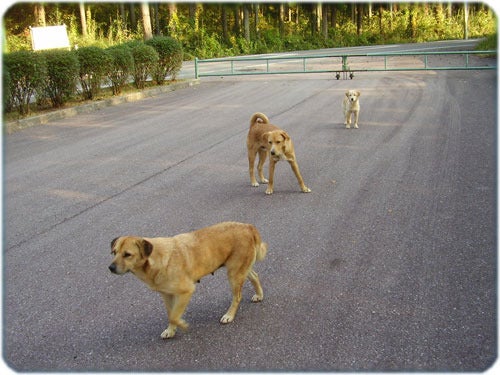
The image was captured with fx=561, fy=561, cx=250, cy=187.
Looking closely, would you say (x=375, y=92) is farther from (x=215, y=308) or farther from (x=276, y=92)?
(x=215, y=308)

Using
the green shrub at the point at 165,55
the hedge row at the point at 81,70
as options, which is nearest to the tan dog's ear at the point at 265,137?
the hedge row at the point at 81,70

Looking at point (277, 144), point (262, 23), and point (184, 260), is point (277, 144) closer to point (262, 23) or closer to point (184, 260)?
point (184, 260)

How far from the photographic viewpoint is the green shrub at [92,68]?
57.5ft

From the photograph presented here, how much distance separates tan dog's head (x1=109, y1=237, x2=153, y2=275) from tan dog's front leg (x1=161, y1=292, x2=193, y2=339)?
44 centimetres

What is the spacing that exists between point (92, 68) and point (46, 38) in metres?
5.40

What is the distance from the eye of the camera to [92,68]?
17.7m

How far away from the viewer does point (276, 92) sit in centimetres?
2031

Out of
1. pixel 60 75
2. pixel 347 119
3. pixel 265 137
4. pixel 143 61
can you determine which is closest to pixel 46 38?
pixel 143 61

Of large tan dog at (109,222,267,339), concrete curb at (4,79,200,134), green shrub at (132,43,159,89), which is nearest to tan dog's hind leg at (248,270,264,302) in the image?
large tan dog at (109,222,267,339)

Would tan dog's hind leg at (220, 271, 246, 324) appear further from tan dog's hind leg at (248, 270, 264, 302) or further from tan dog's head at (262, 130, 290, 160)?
tan dog's head at (262, 130, 290, 160)

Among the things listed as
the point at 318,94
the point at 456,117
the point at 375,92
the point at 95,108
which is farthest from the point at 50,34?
the point at 456,117

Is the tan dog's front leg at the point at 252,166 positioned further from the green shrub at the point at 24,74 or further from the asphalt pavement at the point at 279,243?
the green shrub at the point at 24,74

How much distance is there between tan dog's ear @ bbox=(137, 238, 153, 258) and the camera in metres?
4.44

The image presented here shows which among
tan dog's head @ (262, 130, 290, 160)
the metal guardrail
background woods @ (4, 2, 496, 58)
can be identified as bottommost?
tan dog's head @ (262, 130, 290, 160)
